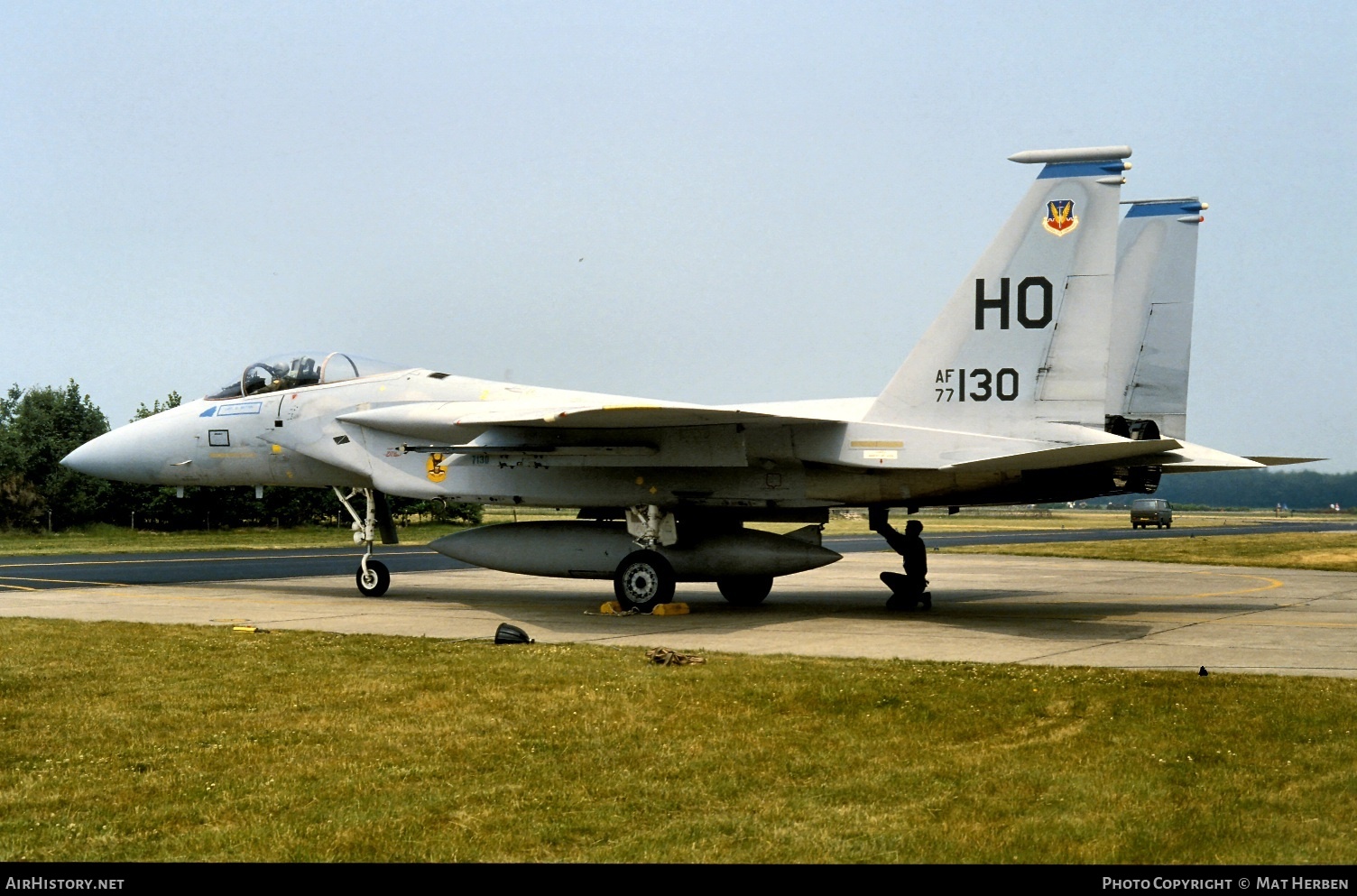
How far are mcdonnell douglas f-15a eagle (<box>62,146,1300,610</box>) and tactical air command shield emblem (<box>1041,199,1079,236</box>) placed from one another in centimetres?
2

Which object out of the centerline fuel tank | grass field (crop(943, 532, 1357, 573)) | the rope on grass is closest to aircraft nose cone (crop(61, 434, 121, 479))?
the centerline fuel tank

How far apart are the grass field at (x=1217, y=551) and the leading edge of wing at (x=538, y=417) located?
16878mm

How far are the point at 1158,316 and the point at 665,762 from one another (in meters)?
13.1

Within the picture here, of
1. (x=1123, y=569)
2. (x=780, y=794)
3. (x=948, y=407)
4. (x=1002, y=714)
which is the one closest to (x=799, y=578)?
(x=1123, y=569)

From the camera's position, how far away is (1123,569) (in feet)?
78.4

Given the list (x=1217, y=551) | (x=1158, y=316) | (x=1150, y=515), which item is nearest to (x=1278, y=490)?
(x=1150, y=515)

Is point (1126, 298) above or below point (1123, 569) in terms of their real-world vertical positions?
above

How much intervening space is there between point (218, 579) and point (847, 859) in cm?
1746

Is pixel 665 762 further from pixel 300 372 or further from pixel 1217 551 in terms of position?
pixel 1217 551

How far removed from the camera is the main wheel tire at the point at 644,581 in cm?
1405

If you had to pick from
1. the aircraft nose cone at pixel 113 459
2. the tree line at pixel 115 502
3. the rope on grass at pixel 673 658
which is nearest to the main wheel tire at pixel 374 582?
the aircraft nose cone at pixel 113 459

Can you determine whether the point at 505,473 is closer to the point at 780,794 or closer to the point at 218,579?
the point at 218,579

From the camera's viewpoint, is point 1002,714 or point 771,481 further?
point 771,481

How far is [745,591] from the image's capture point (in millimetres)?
15836
